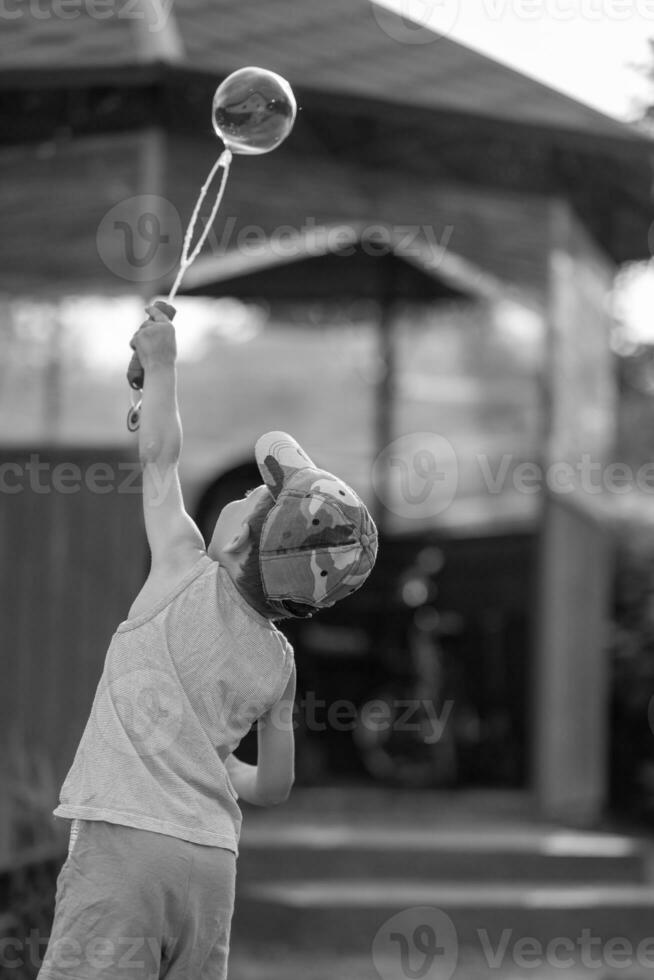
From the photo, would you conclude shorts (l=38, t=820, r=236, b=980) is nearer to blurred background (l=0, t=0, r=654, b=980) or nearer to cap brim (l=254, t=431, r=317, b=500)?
cap brim (l=254, t=431, r=317, b=500)

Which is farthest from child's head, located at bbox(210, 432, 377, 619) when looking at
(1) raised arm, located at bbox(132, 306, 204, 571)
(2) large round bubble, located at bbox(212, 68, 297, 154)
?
(2) large round bubble, located at bbox(212, 68, 297, 154)

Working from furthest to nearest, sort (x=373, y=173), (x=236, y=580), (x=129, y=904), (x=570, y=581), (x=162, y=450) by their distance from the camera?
1. (x=570, y=581)
2. (x=373, y=173)
3. (x=162, y=450)
4. (x=236, y=580)
5. (x=129, y=904)

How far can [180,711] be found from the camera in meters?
2.74

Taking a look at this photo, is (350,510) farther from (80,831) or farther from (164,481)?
(80,831)

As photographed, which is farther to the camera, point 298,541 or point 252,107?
point 252,107

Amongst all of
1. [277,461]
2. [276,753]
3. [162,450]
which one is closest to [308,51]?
[162,450]

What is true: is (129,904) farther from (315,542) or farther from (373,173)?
(373,173)

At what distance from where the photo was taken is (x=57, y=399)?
748 cm

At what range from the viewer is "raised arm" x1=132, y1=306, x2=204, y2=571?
292cm

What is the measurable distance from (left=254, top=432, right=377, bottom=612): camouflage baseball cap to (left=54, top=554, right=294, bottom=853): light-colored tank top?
4.8 inches

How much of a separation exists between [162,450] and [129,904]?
0.88 meters

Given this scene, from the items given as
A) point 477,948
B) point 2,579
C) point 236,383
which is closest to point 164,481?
point 2,579

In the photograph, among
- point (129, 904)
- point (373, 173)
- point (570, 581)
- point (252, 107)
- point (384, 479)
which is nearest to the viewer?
point (129, 904)

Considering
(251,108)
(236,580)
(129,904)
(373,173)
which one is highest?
(373,173)
